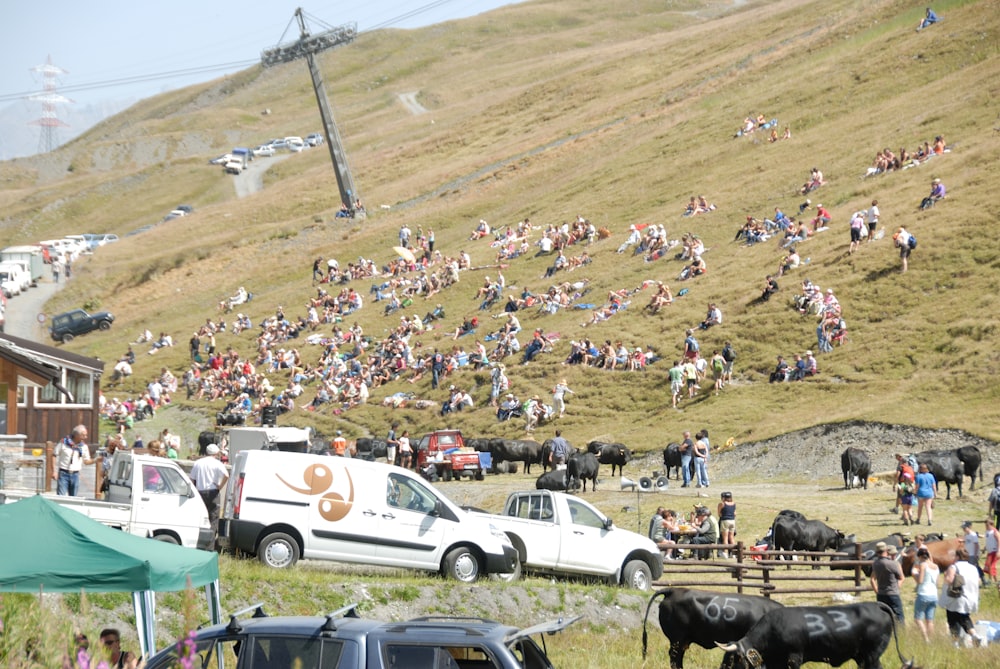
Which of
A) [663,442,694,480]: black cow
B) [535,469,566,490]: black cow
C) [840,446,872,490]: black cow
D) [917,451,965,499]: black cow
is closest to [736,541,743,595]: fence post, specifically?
[917,451,965,499]: black cow

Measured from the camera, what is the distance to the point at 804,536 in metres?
23.1

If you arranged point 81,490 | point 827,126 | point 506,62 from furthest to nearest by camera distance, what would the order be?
point 506,62
point 827,126
point 81,490

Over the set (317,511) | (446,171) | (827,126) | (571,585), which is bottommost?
(571,585)

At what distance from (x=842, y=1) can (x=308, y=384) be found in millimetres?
64527

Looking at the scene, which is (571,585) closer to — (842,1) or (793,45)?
(793,45)

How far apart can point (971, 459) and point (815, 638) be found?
19.1m

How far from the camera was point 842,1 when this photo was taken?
97.1 meters

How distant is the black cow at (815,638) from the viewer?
1279 centimetres

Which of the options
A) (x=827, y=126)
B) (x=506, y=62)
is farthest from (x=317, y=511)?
(x=506, y=62)

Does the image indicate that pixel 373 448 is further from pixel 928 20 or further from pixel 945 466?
pixel 928 20

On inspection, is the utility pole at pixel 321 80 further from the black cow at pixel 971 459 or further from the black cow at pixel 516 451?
the black cow at pixel 971 459

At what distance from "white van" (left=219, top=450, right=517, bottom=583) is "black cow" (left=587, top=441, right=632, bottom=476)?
1715 centimetres

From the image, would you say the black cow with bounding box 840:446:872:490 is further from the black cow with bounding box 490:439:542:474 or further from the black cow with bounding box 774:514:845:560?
the black cow with bounding box 490:439:542:474

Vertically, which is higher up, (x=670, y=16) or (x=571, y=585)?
(x=670, y=16)
